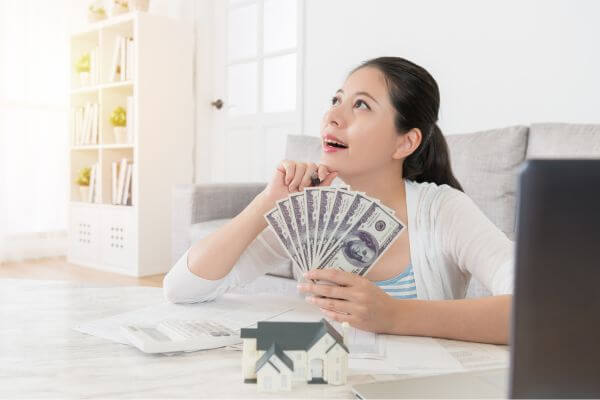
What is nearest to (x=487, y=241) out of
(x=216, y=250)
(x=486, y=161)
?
(x=216, y=250)

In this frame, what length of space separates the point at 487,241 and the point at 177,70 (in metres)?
3.56

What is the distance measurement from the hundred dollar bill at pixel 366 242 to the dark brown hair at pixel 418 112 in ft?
1.55

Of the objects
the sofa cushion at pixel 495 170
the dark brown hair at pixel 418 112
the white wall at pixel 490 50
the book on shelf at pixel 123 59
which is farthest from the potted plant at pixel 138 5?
the dark brown hair at pixel 418 112

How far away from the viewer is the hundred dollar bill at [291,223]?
1.03m

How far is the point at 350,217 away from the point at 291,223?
11 cm

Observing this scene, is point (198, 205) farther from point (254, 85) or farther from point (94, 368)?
point (94, 368)

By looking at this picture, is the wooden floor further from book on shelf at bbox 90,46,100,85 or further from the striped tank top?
the striped tank top

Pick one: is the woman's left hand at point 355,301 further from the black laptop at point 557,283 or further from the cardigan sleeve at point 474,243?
the black laptop at point 557,283

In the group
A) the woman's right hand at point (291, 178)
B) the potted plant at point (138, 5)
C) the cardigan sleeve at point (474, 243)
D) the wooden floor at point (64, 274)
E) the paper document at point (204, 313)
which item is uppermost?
the potted plant at point (138, 5)

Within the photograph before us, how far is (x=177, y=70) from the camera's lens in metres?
4.33

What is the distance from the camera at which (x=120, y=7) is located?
4332mm

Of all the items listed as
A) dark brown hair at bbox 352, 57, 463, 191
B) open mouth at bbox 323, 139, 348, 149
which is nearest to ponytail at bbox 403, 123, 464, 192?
dark brown hair at bbox 352, 57, 463, 191

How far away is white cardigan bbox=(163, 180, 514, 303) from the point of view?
112 cm

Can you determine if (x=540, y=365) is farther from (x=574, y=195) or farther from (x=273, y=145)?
(x=273, y=145)
